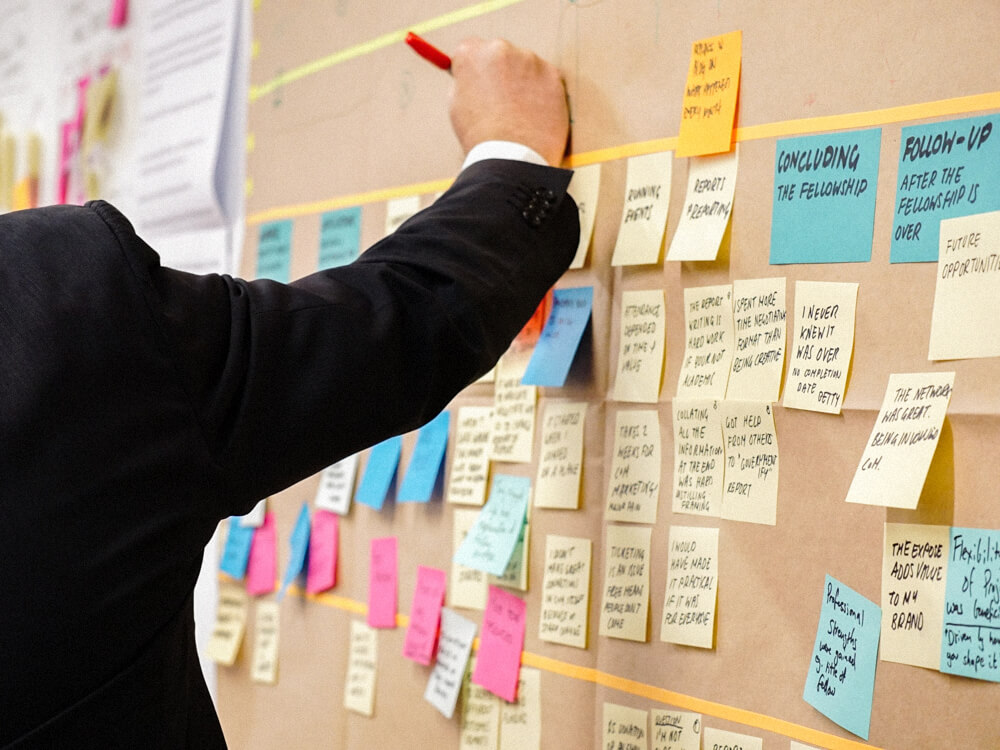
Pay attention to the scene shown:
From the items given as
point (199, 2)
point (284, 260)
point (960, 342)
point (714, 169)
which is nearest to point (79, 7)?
point (199, 2)

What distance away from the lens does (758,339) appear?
790 millimetres

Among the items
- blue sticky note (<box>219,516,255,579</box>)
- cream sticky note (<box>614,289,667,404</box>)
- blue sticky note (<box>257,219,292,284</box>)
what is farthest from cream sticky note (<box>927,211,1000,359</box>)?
blue sticky note (<box>219,516,255,579</box>)

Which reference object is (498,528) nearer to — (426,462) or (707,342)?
(426,462)

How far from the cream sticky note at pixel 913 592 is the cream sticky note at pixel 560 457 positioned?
12.2 inches

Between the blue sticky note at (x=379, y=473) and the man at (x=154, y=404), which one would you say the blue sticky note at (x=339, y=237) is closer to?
the blue sticky note at (x=379, y=473)

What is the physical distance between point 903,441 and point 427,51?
583mm

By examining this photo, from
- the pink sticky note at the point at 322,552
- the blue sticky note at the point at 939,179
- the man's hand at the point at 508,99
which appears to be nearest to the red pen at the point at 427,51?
the man's hand at the point at 508,99

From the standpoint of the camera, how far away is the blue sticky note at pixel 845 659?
70cm

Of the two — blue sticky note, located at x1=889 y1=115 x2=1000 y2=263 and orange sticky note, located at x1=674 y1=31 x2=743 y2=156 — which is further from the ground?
orange sticky note, located at x1=674 y1=31 x2=743 y2=156

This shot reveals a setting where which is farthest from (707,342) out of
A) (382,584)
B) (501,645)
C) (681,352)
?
(382,584)

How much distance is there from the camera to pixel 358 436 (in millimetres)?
694

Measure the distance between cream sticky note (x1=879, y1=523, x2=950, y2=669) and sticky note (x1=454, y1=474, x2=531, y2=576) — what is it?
376 millimetres

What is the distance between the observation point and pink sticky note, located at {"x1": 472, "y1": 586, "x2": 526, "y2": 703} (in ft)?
3.17

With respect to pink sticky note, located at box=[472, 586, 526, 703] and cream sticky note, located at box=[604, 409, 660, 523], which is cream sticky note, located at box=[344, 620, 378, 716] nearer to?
pink sticky note, located at box=[472, 586, 526, 703]
